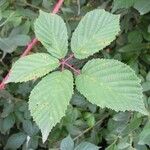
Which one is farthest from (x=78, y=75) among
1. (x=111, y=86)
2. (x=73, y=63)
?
(x=73, y=63)

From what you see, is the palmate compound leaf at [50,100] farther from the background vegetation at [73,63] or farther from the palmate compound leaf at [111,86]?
the background vegetation at [73,63]

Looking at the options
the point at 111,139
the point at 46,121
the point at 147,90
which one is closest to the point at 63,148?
the point at 111,139

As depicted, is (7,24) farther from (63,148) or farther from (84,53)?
(84,53)

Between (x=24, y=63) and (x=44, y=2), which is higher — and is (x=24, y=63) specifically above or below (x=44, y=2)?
above

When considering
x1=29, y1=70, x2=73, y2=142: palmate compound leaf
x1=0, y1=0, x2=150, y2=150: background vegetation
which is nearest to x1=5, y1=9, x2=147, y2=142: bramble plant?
x1=29, y1=70, x2=73, y2=142: palmate compound leaf

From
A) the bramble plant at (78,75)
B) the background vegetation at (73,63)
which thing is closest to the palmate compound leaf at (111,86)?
the bramble plant at (78,75)

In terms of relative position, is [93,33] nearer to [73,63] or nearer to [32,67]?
[32,67]
